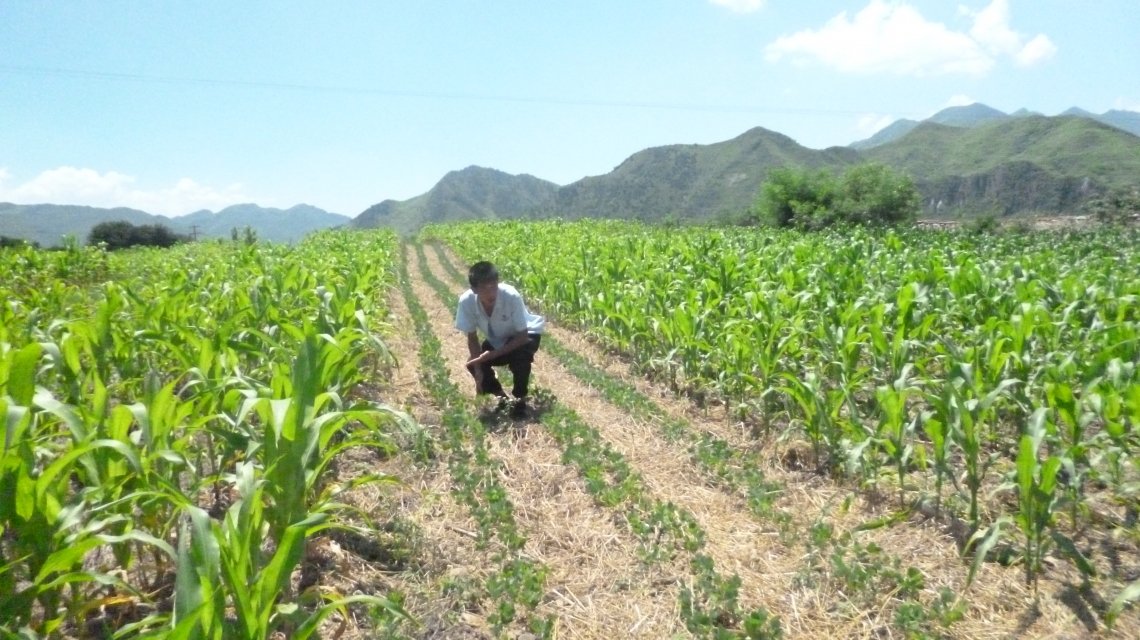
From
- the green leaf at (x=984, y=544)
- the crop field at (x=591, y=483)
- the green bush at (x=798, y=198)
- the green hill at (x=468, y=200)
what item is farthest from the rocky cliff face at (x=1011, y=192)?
the green hill at (x=468, y=200)

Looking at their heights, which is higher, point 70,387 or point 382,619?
point 70,387

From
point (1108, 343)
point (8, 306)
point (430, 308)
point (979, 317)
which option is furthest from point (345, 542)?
point (430, 308)

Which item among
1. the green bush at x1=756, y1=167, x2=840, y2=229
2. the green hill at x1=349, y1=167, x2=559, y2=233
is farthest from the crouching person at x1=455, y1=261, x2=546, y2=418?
the green hill at x1=349, y1=167, x2=559, y2=233

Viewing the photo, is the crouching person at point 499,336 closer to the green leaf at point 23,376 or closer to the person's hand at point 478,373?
the person's hand at point 478,373

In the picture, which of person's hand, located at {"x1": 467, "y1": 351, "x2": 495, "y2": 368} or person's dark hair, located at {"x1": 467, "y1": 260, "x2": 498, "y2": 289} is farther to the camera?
person's hand, located at {"x1": 467, "y1": 351, "x2": 495, "y2": 368}

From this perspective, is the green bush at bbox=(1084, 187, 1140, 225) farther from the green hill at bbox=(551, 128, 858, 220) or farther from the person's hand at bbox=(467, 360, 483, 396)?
the green hill at bbox=(551, 128, 858, 220)

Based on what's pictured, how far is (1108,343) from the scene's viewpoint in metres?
4.20

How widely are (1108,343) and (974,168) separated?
80.0 m

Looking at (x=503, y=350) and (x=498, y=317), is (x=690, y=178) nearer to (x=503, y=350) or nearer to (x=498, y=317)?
(x=498, y=317)

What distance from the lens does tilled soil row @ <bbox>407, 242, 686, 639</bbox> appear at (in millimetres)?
2850

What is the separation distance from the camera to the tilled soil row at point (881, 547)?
2.71 metres

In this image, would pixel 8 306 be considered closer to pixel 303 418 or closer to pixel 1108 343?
pixel 303 418

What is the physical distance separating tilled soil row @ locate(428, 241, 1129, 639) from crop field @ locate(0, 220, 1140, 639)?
0.05 ft

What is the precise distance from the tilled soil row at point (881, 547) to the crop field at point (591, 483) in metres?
0.02
